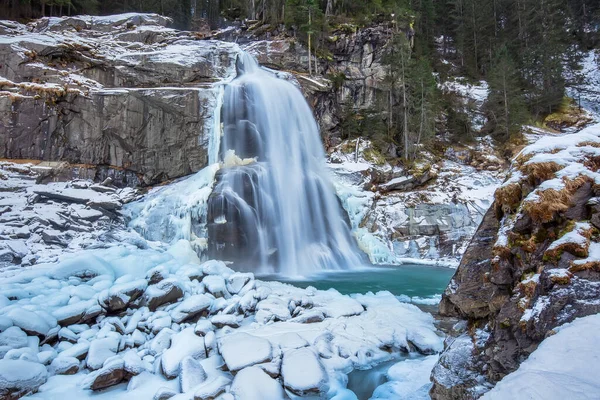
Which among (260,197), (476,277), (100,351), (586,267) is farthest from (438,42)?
(100,351)

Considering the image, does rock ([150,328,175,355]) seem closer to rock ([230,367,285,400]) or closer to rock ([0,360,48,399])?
rock ([0,360,48,399])

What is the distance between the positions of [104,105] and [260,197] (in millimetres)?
9718

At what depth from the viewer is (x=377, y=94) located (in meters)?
25.2

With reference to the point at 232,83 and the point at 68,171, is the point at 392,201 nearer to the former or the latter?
the point at 232,83

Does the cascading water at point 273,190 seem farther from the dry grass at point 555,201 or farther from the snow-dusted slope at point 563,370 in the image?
the snow-dusted slope at point 563,370

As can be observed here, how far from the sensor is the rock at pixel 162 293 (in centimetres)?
655

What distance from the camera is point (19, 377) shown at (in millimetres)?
4254

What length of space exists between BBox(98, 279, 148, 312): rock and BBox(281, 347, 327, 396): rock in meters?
3.63

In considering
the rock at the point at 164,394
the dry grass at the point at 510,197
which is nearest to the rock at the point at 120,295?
the rock at the point at 164,394

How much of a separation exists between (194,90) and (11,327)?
1519 centimetres

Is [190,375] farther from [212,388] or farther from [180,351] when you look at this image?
[180,351]

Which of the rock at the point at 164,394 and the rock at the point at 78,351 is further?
the rock at the point at 78,351

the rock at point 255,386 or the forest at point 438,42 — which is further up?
the forest at point 438,42

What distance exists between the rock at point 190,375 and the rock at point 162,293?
2250 millimetres
